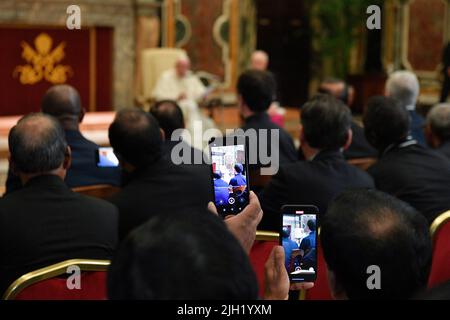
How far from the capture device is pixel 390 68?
11219 mm

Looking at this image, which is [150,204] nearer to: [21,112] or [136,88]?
[21,112]

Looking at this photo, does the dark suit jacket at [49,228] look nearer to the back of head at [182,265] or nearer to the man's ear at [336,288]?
the man's ear at [336,288]

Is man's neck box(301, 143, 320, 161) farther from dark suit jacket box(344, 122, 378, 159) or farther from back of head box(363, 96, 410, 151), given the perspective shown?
dark suit jacket box(344, 122, 378, 159)

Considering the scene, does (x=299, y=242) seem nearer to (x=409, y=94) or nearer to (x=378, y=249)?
(x=378, y=249)

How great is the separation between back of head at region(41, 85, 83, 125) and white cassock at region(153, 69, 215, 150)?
3832 mm

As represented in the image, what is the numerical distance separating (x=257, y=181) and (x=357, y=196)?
2247mm

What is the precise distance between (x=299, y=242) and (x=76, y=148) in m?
2.48

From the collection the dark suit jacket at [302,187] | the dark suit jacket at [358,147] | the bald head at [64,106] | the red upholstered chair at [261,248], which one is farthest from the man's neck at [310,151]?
the dark suit jacket at [358,147]

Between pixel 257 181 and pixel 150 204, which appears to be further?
pixel 257 181

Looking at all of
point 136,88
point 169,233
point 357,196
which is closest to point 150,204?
point 357,196

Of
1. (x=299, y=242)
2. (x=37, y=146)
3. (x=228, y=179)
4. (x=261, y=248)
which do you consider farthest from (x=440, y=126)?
(x=299, y=242)

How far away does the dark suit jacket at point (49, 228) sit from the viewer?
2.48 metres

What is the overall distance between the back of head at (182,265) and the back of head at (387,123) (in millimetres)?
2836

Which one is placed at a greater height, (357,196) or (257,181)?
(357,196)
